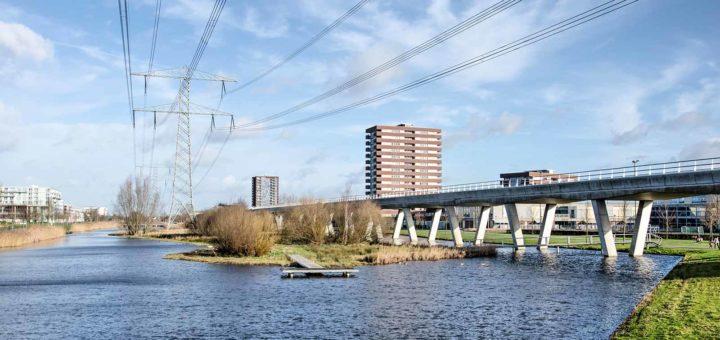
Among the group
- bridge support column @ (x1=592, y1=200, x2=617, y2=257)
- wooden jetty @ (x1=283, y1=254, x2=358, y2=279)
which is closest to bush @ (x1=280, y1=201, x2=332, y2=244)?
wooden jetty @ (x1=283, y1=254, x2=358, y2=279)

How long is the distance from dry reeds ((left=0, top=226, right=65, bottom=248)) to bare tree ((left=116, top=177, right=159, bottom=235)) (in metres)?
23.1

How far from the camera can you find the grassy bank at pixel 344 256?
60594mm

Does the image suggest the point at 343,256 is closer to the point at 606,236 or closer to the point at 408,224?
the point at 606,236

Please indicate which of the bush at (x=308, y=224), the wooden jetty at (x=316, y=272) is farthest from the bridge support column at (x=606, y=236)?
the bush at (x=308, y=224)

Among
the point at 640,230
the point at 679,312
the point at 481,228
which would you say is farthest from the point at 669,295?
the point at 481,228

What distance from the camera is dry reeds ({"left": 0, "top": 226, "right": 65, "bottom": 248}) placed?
87.3 m

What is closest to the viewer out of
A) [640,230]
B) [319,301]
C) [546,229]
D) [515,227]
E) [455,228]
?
[319,301]

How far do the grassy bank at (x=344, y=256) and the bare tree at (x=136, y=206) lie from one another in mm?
80131

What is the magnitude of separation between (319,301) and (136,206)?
126 m

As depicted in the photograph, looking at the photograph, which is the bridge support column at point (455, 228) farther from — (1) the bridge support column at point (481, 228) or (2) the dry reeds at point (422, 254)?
(2) the dry reeds at point (422, 254)

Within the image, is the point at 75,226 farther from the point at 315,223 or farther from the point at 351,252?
the point at 351,252

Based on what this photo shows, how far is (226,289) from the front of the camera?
40.1m

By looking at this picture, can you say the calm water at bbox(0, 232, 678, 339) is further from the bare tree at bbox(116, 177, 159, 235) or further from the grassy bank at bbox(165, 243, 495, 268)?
the bare tree at bbox(116, 177, 159, 235)

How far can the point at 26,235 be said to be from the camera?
3824 inches
